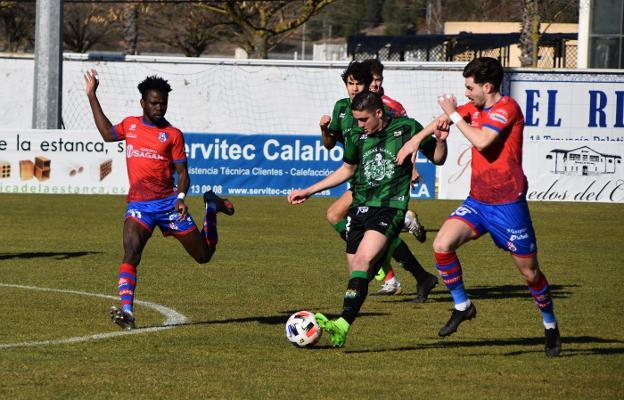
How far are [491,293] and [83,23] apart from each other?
51.4 metres

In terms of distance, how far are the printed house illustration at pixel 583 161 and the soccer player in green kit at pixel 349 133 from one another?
14.5 m

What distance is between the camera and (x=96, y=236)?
18.7m

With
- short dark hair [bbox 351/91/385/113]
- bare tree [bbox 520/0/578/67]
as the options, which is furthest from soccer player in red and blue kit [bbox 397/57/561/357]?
bare tree [bbox 520/0/578/67]

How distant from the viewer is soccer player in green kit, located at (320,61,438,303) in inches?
401

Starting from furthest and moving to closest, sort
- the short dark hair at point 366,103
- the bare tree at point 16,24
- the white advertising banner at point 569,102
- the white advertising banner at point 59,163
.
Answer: the bare tree at point 16,24 < the white advertising banner at point 569,102 < the white advertising banner at point 59,163 < the short dark hair at point 366,103

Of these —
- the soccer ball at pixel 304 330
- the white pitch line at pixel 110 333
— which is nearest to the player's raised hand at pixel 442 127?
the soccer ball at pixel 304 330

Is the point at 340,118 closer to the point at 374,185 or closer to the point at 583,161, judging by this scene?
the point at 374,185

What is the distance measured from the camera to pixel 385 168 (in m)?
9.05

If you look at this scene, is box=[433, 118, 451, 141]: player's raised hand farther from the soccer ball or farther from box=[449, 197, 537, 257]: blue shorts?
the soccer ball

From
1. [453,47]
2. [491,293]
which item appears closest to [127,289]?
[491,293]

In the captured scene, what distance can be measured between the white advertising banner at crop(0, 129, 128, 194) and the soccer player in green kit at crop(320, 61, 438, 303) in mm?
14577

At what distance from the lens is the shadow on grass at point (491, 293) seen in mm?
12412

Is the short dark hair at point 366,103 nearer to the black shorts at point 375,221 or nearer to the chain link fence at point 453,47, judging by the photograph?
the black shorts at point 375,221

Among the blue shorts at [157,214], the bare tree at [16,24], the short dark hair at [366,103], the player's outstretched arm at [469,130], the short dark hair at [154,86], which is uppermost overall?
the bare tree at [16,24]
